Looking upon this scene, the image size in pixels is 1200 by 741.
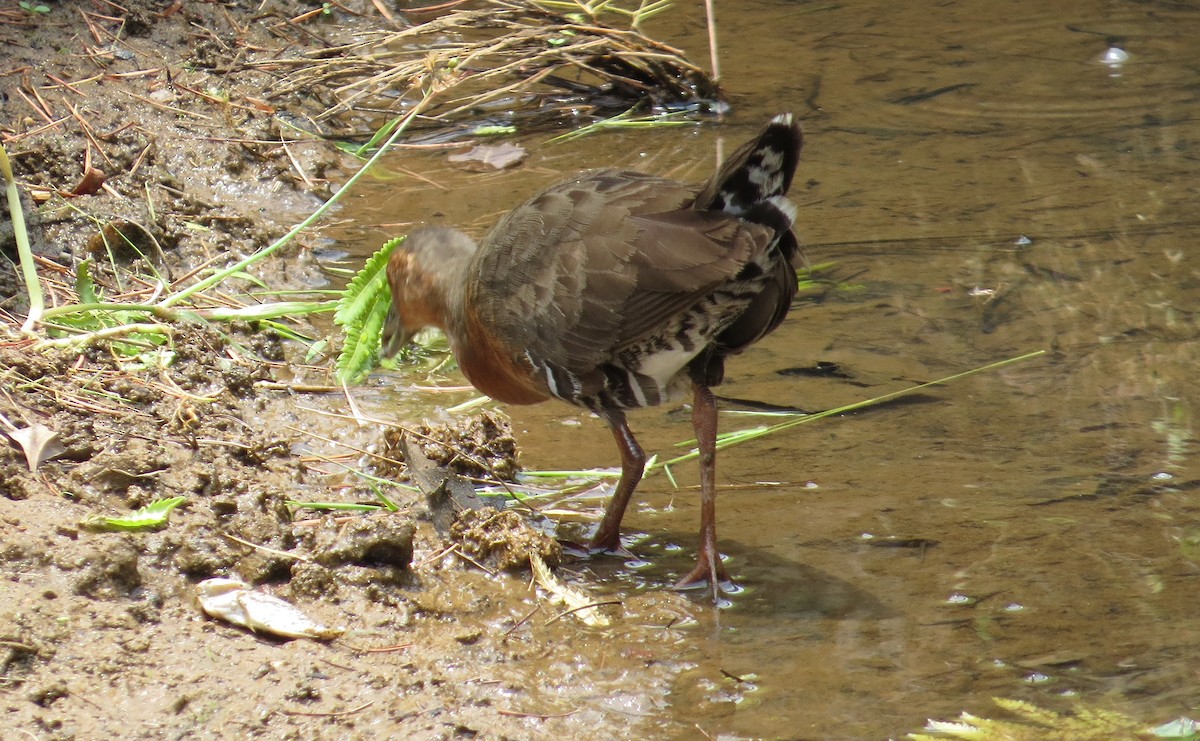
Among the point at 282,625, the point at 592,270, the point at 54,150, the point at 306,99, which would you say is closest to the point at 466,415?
the point at 592,270

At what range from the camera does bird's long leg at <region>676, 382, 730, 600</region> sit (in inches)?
152

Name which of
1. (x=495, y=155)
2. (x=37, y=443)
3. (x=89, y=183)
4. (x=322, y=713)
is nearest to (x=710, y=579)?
(x=322, y=713)

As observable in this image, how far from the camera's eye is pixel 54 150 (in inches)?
230

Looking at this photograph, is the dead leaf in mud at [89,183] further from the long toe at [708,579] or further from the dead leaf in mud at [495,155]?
the long toe at [708,579]

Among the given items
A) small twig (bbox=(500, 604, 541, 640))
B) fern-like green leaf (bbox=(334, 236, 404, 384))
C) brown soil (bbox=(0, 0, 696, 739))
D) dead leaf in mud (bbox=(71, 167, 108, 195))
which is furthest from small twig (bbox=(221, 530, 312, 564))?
dead leaf in mud (bbox=(71, 167, 108, 195))

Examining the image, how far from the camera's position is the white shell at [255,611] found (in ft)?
11.0

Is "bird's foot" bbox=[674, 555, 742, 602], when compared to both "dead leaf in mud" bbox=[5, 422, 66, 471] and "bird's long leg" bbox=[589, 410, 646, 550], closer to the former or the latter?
"bird's long leg" bbox=[589, 410, 646, 550]

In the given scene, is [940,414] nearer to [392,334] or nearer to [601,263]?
[601,263]

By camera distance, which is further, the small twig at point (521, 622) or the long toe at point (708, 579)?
the long toe at point (708, 579)

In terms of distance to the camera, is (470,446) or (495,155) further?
(495,155)

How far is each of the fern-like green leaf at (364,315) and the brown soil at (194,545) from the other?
0.29 metres

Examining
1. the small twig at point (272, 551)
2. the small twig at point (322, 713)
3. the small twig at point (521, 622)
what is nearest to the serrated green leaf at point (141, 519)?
the small twig at point (272, 551)

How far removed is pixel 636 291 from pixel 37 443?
187 centimetres

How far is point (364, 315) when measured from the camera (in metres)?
5.04
